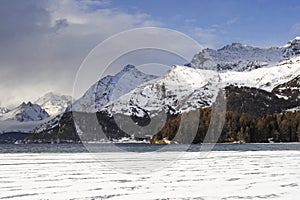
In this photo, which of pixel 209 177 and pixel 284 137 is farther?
pixel 284 137

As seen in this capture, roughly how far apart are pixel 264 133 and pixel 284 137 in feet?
18.2

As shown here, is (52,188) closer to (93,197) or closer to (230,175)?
(93,197)

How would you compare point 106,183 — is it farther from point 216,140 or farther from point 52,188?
point 216,140

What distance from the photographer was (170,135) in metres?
126

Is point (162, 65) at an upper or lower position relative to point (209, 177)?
upper

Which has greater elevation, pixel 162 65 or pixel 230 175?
pixel 162 65

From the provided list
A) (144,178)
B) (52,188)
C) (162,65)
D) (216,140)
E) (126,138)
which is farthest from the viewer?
(126,138)

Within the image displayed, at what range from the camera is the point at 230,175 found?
14688 mm


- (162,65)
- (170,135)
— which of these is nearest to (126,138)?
(170,135)

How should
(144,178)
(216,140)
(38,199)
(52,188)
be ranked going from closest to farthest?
(38,199), (52,188), (144,178), (216,140)

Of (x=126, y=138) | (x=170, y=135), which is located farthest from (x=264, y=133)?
(x=126, y=138)

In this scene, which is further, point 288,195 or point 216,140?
point 216,140

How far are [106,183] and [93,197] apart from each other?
2.52m

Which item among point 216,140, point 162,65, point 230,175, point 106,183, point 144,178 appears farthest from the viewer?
point 216,140
